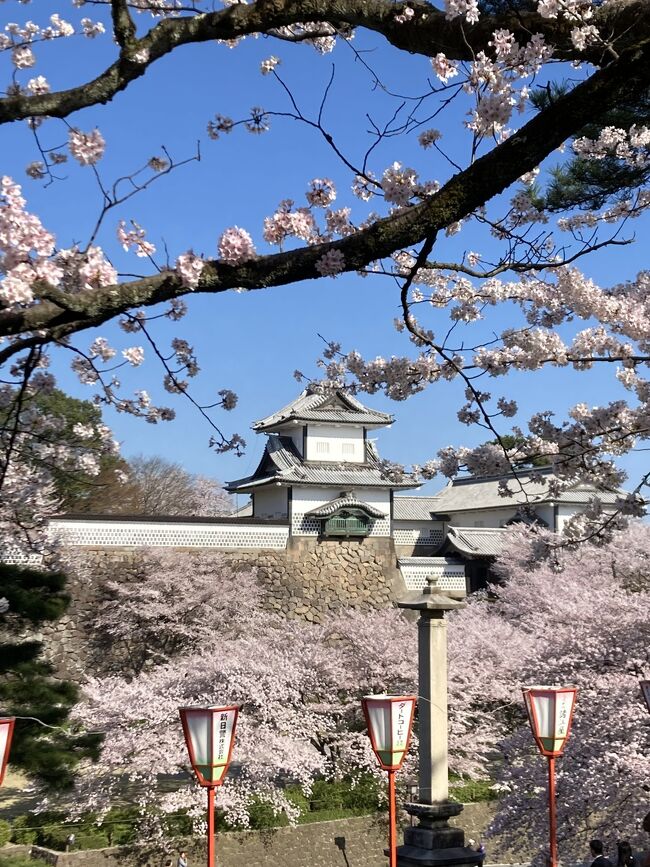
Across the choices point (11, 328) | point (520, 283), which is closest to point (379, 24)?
point (11, 328)

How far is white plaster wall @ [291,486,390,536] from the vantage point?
69.0ft

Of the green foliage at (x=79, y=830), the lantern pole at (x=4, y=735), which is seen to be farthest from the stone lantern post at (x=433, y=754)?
the green foliage at (x=79, y=830)

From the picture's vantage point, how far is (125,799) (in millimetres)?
11383

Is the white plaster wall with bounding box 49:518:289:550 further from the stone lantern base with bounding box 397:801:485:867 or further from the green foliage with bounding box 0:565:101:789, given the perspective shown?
the stone lantern base with bounding box 397:801:485:867

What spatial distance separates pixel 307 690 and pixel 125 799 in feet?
8.87

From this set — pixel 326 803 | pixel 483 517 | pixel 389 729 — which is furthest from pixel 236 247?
pixel 483 517

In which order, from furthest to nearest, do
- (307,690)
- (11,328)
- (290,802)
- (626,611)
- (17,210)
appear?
(307,690) < (290,802) < (626,611) < (17,210) < (11,328)

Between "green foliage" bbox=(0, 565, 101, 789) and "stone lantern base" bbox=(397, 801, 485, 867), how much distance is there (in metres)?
2.62

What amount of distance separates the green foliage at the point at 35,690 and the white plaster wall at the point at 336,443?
15522 mm

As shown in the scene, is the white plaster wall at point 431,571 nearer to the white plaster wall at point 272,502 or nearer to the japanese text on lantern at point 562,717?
the white plaster wall at point 272,502

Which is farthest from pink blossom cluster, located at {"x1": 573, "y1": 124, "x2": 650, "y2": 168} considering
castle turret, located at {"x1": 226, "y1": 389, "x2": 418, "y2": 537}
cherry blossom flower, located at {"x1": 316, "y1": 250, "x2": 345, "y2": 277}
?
castle turret, located at {"x1": 226, "y1": 389, "x2": 418, "y2": 537}

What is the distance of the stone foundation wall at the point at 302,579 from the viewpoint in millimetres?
17312

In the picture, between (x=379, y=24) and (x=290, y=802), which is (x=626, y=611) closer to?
(x=290, y=802)

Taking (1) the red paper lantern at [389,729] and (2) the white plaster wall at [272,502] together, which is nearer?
(1) the red paper lantern at [389,729]
